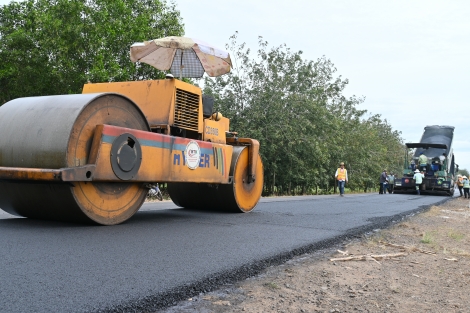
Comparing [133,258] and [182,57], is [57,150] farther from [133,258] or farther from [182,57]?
[182,57]

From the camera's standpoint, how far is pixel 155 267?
362cm

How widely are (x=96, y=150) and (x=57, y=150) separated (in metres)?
0.41

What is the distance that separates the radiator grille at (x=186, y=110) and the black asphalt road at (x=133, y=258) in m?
1.37

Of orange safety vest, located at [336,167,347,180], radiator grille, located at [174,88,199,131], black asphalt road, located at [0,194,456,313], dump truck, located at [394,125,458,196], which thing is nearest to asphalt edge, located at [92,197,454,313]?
black asphalt road, located at [0,194,456,313]

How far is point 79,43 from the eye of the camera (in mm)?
16375

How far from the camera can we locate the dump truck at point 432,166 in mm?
25644

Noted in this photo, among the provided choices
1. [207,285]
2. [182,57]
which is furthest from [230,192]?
[207,285]

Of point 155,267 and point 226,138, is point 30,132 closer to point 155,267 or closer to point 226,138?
point 155,267

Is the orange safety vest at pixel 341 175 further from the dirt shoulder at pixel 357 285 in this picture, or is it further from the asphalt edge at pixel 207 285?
the asphalt edge at pixel 207 285

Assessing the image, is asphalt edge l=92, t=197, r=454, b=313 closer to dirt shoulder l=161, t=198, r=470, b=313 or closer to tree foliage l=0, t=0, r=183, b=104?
dirt shoulder l=161, t=198, r=470, b=313

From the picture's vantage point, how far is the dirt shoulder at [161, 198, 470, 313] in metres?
3.12

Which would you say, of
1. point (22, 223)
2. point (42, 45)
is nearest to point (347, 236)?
point (22, 223)

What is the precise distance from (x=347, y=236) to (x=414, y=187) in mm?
21162

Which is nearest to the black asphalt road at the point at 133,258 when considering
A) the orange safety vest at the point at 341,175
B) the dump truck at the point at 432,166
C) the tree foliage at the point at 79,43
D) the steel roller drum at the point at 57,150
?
the steel roller drum at the point at 57,150
